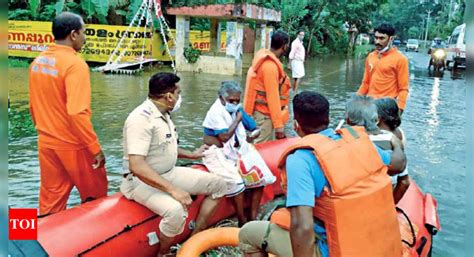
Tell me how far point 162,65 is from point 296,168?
54.5ft

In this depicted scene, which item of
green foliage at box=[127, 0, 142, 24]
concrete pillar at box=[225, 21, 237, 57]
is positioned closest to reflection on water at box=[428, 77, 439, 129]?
concrete pillar at box=[225, 21, 237, 57]

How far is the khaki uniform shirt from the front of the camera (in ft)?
11.0

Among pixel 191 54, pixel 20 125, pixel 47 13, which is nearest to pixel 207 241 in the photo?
pixel 20 125

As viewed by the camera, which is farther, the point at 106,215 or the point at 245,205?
the point at 245,205

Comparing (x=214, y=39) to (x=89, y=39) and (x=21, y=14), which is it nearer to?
(x=89, y=39)

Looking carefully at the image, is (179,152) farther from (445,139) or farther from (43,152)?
(445,139)

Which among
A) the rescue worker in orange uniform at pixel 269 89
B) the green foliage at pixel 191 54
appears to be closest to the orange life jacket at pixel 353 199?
the rescue worker in orange uniform at pixel 269 89

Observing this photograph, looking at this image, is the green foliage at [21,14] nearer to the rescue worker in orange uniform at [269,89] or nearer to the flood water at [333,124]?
the flood water at [333,124]

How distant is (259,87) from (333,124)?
4.31 meters

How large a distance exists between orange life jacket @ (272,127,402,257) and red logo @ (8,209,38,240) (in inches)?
62.7

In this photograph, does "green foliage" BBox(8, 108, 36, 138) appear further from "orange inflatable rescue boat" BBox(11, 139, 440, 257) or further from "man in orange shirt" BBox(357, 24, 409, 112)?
"man in orange shirt" BBox(357, 24, 409, 112)

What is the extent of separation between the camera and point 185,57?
56.6 ft

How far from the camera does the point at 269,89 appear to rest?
517 cm

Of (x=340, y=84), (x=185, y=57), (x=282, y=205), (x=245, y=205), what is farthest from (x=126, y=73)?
(x=282, y=205)
